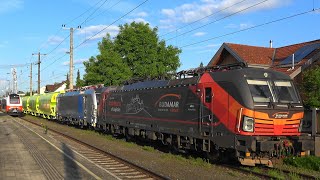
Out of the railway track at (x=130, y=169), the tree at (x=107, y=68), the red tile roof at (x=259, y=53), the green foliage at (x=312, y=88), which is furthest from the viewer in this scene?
the tree at (x=107, y=68)

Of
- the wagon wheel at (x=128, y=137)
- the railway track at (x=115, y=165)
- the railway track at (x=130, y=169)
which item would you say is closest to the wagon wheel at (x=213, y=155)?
the railway track at (x=130, y=169)

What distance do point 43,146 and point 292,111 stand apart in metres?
10.7

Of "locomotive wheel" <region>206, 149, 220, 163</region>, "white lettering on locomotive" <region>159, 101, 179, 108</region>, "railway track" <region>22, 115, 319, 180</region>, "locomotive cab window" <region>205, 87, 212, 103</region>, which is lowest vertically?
"railway track" <region>22, 115, 319, 180</region>

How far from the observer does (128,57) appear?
38.8 metres

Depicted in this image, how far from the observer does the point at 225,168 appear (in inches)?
475


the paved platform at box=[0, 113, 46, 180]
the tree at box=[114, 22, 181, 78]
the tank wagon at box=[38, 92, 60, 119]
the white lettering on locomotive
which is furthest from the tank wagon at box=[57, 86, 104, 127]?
the white lettering on locomotive

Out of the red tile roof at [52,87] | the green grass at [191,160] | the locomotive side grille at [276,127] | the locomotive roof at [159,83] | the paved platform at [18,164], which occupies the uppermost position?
the red tile roof at [52,87]

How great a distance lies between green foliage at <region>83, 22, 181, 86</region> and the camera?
3809 cm

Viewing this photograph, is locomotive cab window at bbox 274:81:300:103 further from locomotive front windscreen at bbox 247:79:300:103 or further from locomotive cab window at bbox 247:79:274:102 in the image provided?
locomotive cab window at bbox 247:79:274:102

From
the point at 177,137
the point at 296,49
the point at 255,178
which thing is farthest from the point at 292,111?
the point at 296,49

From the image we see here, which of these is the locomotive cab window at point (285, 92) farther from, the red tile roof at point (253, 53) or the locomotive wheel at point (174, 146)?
the red tile roof at point (253, 53)

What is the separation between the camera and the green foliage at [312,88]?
17.2 metres

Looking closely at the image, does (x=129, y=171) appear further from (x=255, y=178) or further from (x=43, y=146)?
(x=43, y=146)

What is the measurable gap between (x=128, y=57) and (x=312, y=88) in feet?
76.6
